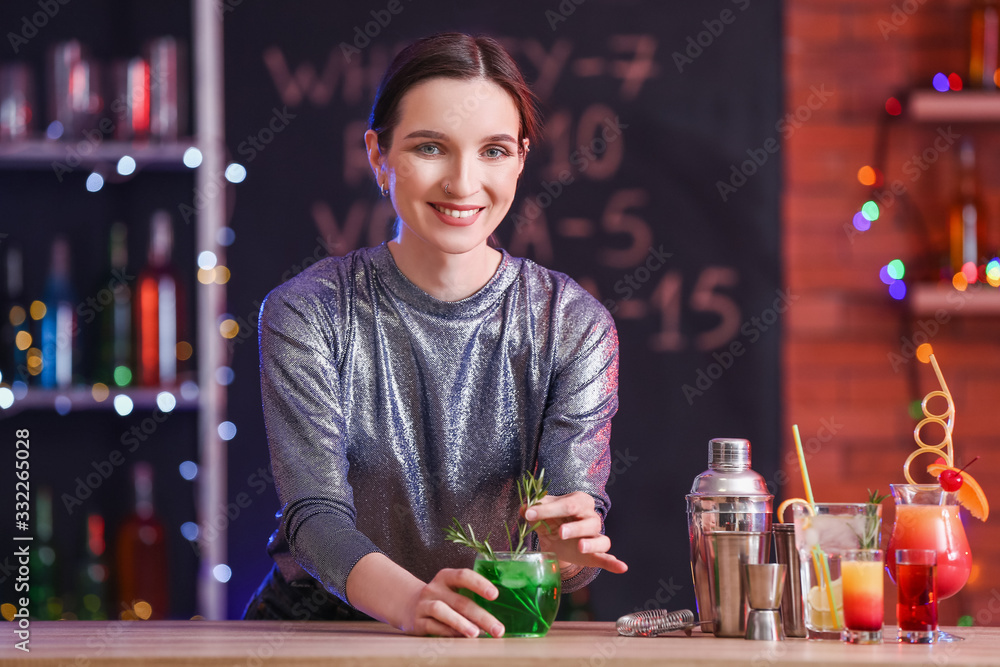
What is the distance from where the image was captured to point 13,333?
8.11ft

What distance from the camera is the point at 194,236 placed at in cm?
268

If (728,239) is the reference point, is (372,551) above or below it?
below

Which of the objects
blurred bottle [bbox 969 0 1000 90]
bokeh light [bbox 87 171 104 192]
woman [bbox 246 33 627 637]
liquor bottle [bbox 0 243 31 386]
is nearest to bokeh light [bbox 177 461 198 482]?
liquor bottle [bbox 0 243 31 386]

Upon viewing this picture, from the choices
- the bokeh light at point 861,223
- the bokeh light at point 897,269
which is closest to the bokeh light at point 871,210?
the bokeh light at point 861,223

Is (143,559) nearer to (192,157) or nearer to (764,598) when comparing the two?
(192,157)

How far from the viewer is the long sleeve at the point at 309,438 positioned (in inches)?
48.6

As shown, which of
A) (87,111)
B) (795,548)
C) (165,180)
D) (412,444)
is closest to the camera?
(795,548)

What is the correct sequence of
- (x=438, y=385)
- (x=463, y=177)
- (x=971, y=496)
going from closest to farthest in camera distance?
1. (x=971, y=496)
2. (x=463, y=177)
3. (x=438, y=385)

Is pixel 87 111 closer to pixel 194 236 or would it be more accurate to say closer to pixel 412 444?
pixel 194 236

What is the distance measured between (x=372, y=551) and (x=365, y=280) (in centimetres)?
46

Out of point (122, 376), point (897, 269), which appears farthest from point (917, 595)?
point (122, 376)

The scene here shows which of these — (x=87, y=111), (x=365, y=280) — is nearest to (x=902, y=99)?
(x=365, y=280)

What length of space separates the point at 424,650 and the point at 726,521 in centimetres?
39

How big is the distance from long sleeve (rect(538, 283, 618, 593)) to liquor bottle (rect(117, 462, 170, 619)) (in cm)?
138
